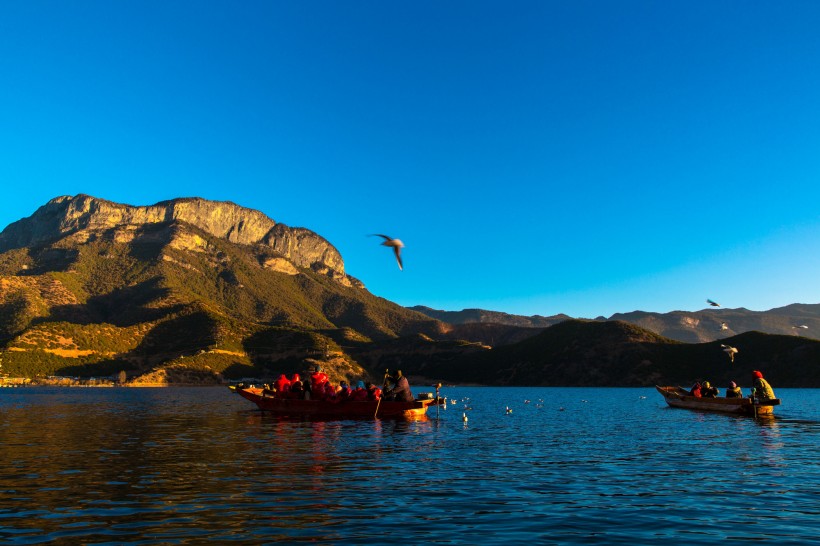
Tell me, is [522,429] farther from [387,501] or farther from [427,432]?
[387,501]

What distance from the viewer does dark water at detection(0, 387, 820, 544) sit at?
47.9 feet

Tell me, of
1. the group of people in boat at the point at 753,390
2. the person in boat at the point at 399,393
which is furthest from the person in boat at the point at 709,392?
the person in boat at the point at 399,393

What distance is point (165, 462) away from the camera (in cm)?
2675

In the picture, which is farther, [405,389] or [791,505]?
[405,389]

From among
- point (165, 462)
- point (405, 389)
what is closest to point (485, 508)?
point (165, 462)

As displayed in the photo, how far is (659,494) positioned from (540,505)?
466cm

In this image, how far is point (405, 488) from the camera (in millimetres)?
20531

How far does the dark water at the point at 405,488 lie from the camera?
1459 cm

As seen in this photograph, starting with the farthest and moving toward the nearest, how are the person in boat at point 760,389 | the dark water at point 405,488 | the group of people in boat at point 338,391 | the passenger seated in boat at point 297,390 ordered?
the passenger seated in boat at point 297,390 → the person in boat at point 760,389 → the group of people in boat at point 338,391 → the dark water at point 405,488

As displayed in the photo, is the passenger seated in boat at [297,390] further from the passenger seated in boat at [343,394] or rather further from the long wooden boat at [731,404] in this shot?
the long wooden boat at [731,404]

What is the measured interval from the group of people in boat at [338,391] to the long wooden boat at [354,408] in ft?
1.46

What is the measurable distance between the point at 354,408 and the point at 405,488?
33927mm

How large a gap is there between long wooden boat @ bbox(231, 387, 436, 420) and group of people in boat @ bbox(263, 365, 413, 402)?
1.46ft

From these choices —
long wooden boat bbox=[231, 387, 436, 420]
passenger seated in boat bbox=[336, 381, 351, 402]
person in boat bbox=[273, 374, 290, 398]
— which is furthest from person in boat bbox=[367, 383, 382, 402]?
person in boat bbox=[273, 374, 290, 398]
